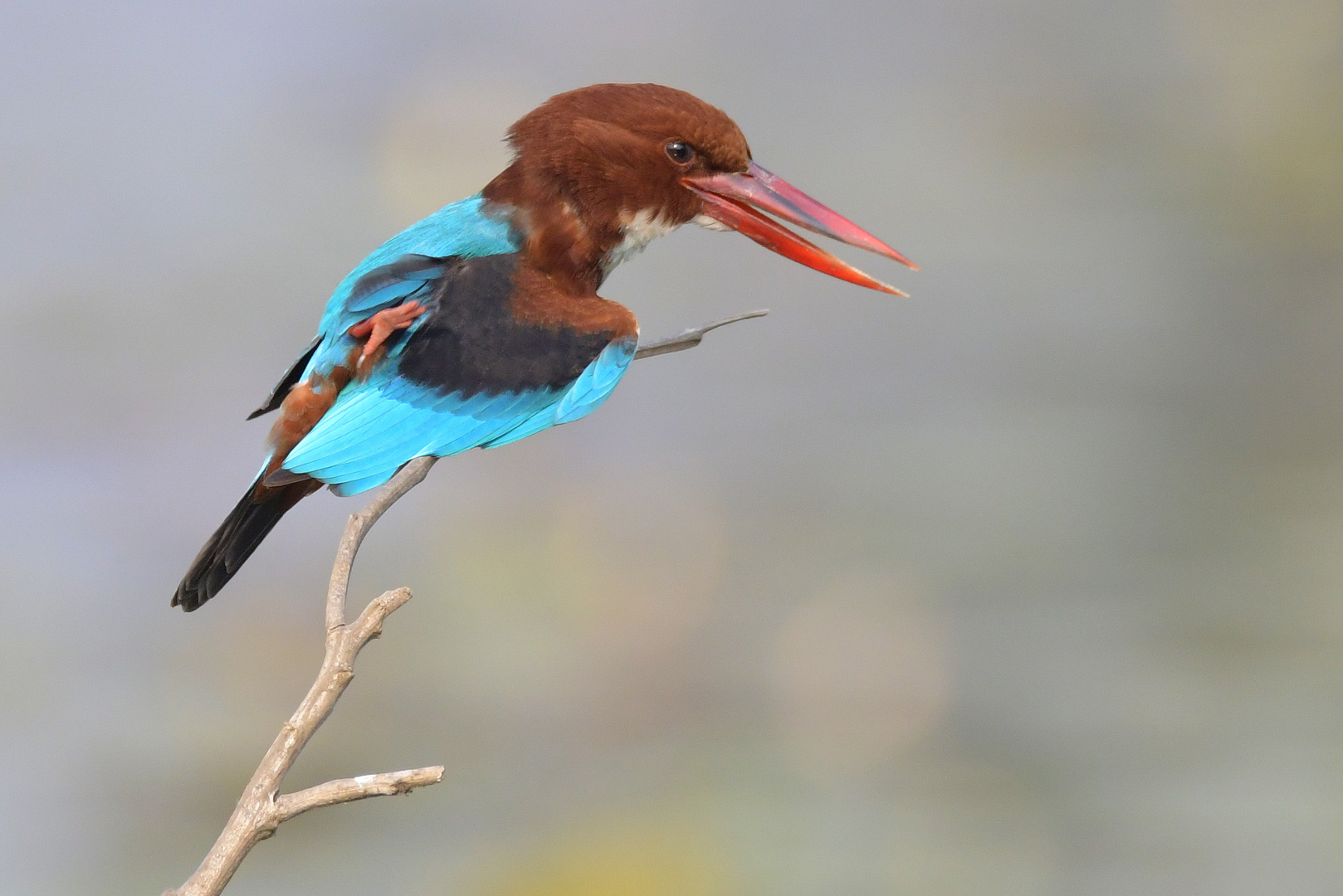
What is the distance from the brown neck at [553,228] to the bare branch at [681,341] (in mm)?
101

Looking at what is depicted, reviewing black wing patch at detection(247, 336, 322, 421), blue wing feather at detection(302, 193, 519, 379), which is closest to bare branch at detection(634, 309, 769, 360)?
blue wing feather at detection(302, 193, 519, 379)

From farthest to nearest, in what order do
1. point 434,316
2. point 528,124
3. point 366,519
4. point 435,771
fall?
1. point 528,124
2. point 434,316
3. point 366,519
4. point 435,771

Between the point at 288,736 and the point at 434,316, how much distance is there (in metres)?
0.45

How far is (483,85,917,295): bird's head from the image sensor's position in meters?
1.25

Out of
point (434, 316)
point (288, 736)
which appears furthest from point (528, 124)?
point (288, 736)

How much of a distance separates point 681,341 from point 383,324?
0.30 meters

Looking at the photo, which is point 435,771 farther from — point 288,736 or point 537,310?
point 537,310

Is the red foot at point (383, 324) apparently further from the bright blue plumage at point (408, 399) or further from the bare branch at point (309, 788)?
the bare branch at point (309, 788)

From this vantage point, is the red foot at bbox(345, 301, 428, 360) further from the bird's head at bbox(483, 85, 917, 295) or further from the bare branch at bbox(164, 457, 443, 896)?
the bare branch at bbox(164, 457, 443, 896)

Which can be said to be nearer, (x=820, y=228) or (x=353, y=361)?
(x=353, y=361)

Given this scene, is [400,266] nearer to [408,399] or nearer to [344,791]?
[408,399]

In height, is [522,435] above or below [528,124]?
below

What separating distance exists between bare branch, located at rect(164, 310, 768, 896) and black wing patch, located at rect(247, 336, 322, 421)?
1.20 ft

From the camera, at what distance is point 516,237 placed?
126cm
